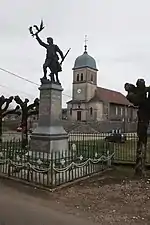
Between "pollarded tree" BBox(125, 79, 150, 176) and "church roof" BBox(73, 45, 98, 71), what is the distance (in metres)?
59.7

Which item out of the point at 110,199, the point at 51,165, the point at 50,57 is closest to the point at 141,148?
the point at 110,199

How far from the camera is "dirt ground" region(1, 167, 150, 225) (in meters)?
5.86

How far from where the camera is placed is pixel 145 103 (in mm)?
9922

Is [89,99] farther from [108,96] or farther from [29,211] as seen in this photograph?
[29,211]

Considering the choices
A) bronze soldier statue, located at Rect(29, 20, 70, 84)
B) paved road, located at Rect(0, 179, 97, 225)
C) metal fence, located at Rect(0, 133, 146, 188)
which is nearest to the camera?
paved road, located at Rect(0, 179, 97, 225)

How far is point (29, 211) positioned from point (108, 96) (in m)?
66.2

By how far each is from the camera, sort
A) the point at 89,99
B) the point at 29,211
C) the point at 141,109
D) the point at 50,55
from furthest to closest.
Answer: the point at 89,99
the point at 50,55
the point at 141,109
the point at 29,211

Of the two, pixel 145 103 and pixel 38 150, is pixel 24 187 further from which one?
pixel 145 103

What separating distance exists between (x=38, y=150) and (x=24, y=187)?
314 centimetres

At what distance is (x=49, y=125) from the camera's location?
37.5ft

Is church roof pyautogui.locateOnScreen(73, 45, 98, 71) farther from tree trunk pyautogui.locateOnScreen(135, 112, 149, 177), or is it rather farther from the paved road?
the paved road

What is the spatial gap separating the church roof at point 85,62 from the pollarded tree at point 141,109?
59675mm

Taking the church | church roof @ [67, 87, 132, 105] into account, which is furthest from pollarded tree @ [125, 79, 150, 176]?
church roof @ [67, 87, 132, 105]

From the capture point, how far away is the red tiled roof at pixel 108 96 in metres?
68.1
